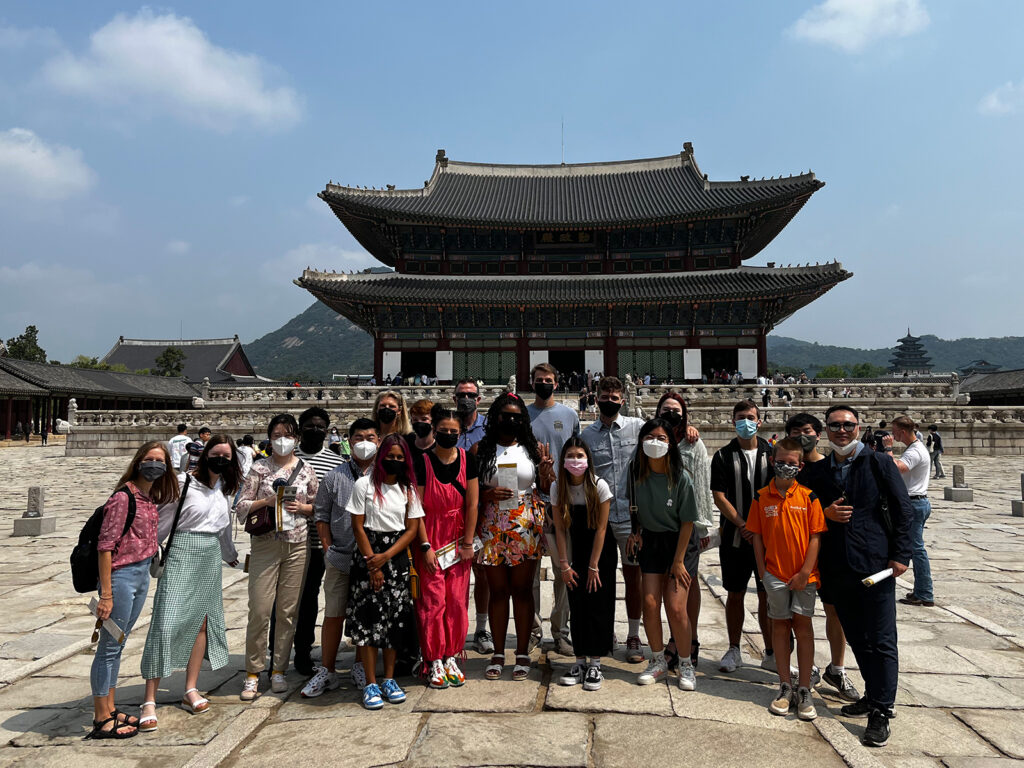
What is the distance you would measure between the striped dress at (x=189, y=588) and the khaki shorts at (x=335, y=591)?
73 cm

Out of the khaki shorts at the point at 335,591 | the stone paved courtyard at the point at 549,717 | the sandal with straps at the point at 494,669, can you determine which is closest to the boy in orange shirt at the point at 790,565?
the stone paved courtyard at the point at 549,717

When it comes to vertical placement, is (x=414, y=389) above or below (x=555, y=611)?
above

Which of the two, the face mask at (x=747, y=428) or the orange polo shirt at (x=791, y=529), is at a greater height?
the face mask at (x=747, y=428)

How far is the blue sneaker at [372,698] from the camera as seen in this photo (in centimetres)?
383

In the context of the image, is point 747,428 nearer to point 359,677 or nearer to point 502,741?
point 502,741

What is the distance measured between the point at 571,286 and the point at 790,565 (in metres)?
27.1

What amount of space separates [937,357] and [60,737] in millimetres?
211208

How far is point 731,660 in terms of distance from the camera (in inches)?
174

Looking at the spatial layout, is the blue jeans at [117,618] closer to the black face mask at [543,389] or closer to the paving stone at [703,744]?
the paving stone at [703,744]

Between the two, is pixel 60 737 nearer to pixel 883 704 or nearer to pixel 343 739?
pixel 343 739

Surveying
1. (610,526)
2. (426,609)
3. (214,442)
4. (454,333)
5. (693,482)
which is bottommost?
(426,609)

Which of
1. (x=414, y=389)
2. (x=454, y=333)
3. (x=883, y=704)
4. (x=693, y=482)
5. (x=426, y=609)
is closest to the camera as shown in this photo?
(x=883, y=704)

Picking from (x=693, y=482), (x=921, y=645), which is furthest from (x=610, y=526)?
(x=921, y=645)

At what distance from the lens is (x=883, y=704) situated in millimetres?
3482
